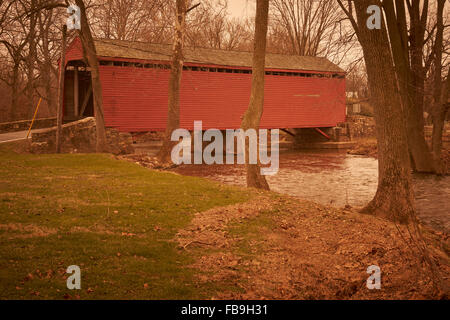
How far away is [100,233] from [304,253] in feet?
8.42

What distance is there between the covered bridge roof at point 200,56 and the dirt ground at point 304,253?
37.9 ft

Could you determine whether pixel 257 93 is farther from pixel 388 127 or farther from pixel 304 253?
pixel 304 253

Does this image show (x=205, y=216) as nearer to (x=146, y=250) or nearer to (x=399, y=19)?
(x=146, y=250)

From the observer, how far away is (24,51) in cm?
3120

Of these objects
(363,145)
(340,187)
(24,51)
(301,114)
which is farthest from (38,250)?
(24,51)

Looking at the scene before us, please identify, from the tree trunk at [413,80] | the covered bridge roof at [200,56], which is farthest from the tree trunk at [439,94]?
the covered bridge roof at [200,56]

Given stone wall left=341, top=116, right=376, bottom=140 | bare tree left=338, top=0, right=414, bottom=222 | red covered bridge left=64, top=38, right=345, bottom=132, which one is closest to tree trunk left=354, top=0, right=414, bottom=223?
bare tree left=338, top=0, right=414, bottom=222

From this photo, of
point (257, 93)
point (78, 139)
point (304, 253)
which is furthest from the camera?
point (78, 139)

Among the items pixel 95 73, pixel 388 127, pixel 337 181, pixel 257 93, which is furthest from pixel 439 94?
pixel 95 73

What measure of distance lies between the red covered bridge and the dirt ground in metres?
10.5

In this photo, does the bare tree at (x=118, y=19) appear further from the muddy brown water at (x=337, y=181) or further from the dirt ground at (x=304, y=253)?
the dirt ground at (x=304, y=253)

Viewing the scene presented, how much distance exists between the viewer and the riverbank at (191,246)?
4.52 metres

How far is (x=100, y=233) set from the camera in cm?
577

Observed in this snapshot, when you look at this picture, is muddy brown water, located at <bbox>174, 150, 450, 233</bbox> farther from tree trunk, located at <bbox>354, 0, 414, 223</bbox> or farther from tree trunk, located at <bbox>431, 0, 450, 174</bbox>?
tree trunk, located at <bbox>354, 0, 414, 223</bbox>
